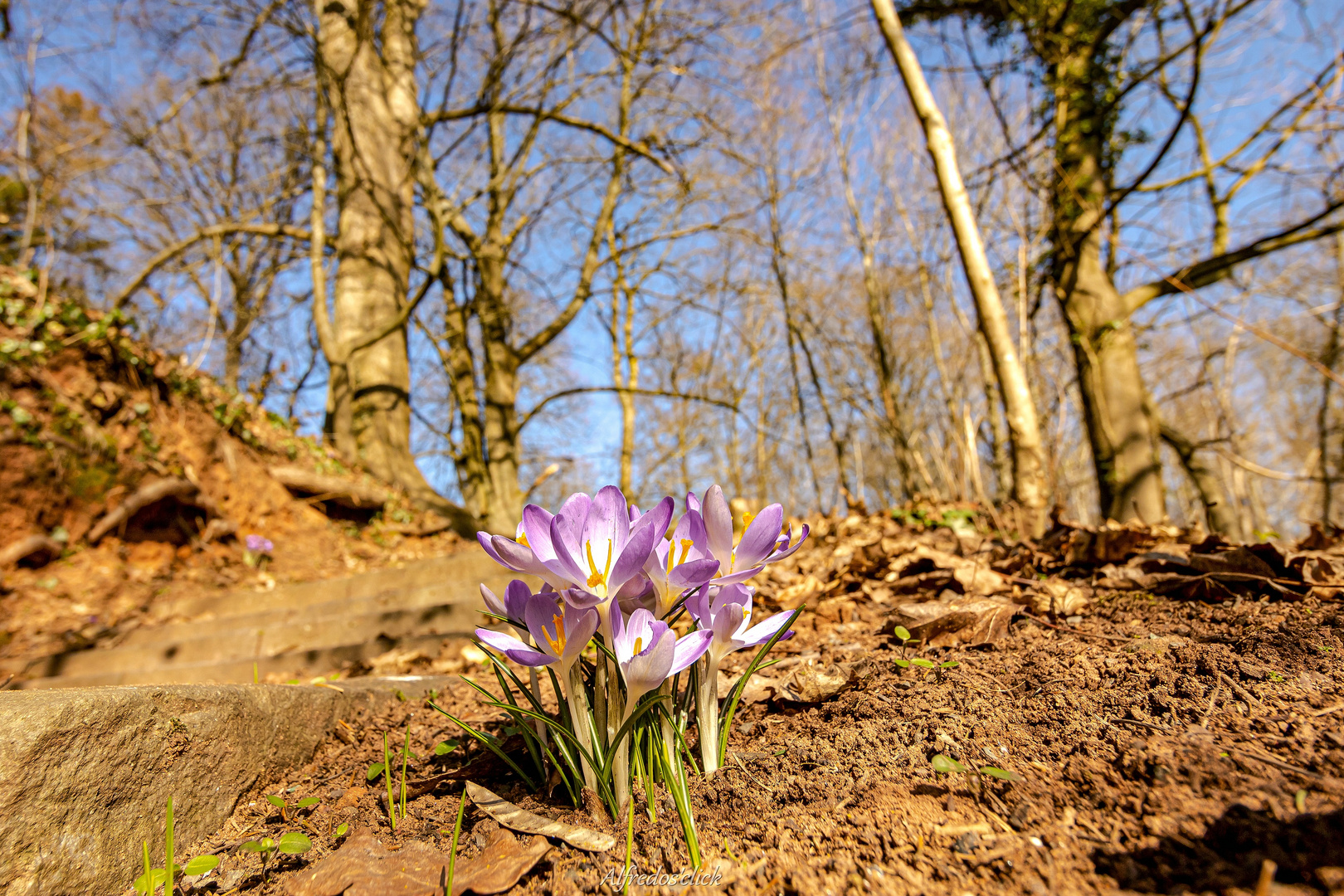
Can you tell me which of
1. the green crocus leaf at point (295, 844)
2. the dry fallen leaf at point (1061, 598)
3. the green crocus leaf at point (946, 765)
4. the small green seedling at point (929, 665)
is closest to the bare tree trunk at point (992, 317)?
the dry fallen leaf at point (1061, 598)

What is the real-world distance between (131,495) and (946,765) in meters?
6.28

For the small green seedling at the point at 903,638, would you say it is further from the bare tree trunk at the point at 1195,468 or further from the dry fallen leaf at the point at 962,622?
the bare tree trunk at the point at 1195,468

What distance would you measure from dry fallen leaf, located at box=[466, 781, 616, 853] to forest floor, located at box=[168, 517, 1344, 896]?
19 mm

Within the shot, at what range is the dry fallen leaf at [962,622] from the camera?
5.49ft

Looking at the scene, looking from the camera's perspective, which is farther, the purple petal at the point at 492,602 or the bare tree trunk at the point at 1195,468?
the bare tree trunk at the point at 1195,468

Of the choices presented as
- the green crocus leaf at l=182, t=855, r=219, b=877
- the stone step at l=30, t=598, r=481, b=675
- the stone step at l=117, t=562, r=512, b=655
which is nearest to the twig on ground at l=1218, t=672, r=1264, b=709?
the green crocus leaf at l=182, t=855, r=219, b=877

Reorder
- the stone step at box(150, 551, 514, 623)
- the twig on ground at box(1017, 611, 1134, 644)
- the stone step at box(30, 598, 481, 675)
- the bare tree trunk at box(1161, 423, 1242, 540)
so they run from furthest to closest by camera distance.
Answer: the bare tree trunk at box(1161, 423, 1242, 540), the stone step at box(150, 551, 514, 623), the stone step at box(30, 598, 481, 675), the twig on ground at box(1017, 611, 1134, 644)

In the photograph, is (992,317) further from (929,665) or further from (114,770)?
(114,770)

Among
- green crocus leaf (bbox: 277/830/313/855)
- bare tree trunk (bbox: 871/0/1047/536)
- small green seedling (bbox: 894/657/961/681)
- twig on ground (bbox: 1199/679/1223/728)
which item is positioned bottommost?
green crocus leaf (bbox: 277/830/313/855)

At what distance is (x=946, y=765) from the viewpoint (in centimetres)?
108

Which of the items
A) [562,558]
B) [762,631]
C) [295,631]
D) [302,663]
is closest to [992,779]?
[762,631]

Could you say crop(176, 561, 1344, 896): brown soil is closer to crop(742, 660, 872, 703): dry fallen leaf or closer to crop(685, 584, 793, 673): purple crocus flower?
crop(742, 660, 872, 703): dry fallen leaf

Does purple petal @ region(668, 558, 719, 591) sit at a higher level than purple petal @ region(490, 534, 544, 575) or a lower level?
lower

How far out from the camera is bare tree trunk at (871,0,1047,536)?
3.18m
